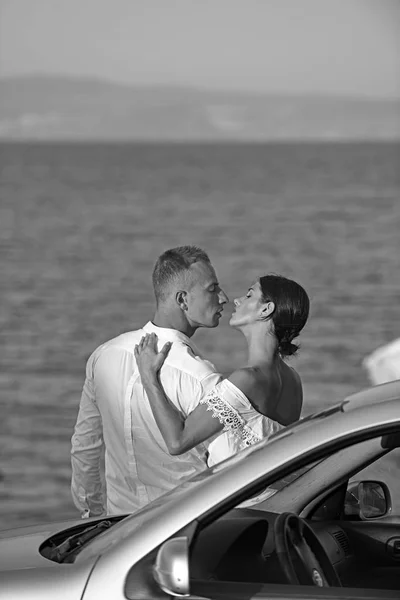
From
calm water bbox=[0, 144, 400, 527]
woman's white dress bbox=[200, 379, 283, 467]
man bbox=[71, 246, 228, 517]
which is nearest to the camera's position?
woman's white dress bbox=[200, 379, 283, 467]

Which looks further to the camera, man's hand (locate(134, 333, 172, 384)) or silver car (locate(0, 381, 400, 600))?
man's hand (locate(134, 333, 172, 384))

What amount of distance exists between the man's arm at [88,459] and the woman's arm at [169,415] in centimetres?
38

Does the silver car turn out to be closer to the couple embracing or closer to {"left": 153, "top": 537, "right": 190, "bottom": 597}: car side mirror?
{"left": 153, "top": 537, "right": 190, "bottom": 597}: car side mirror

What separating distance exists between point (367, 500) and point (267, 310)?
727 mm

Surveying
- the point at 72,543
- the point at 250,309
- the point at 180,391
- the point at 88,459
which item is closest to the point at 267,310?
the point at 250,309

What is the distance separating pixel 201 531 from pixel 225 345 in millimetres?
16426

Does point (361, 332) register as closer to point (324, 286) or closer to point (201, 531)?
point (324, 286)

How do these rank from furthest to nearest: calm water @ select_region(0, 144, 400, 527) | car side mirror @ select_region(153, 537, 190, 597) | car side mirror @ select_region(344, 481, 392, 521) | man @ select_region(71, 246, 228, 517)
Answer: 1. calm water @ select_region(0, 144, 400, 527)
2. man @ select_region(71, 246, 228, 517)
3. car side mirror @ select_region(344, 481, 392, 521)
4. car side mirror @ select_region(153, 537, 190, 597)

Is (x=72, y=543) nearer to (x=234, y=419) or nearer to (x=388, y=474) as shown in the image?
(x=234, y=419)

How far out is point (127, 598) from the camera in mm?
3023

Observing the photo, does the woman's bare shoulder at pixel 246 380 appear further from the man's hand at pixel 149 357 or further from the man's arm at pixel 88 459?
the man's arm at pixel 88 459

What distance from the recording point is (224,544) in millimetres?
3246

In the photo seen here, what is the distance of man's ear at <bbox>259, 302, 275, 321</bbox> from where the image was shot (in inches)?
173

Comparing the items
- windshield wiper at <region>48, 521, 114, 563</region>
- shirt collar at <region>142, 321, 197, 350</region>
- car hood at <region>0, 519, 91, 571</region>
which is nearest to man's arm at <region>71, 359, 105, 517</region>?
shirt collar at <region>142, 321, 197, 350</region>
